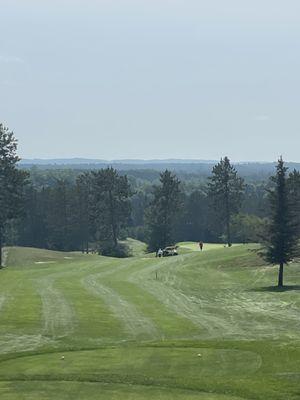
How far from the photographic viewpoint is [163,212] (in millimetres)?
116312

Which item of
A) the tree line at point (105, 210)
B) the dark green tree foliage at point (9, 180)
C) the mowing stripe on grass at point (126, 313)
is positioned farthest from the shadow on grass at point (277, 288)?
the dark green tree foliage at point (9, 180)

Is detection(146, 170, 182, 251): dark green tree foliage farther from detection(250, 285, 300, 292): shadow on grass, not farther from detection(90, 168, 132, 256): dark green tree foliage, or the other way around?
detection(250, 285, 300, 292): shadow on grass

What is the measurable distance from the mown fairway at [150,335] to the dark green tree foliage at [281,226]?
9.82ft

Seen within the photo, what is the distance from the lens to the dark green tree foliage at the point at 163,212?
115125 mm

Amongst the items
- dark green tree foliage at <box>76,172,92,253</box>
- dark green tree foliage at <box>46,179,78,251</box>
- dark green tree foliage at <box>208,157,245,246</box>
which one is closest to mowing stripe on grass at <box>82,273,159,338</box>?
dark green tree foliage at <box>208,157,245,246</box>

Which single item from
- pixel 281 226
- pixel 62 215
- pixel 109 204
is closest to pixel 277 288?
pixel 281 226

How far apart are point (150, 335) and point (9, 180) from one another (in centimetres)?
6364

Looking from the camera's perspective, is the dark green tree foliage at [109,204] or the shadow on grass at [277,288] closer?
the shadow on grass at [277,288]

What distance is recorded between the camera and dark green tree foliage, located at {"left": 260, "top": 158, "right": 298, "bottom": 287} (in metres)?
48.9

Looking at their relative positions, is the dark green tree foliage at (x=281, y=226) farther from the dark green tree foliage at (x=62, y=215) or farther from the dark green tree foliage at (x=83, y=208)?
the dark green tree foliage at (x=62, y=215)

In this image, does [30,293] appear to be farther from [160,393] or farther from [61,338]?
[160,393]

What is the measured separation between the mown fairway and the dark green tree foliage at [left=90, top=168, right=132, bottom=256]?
62.0m

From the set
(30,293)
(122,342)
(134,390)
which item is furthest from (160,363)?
(30,293)

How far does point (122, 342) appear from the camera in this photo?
2730cm
